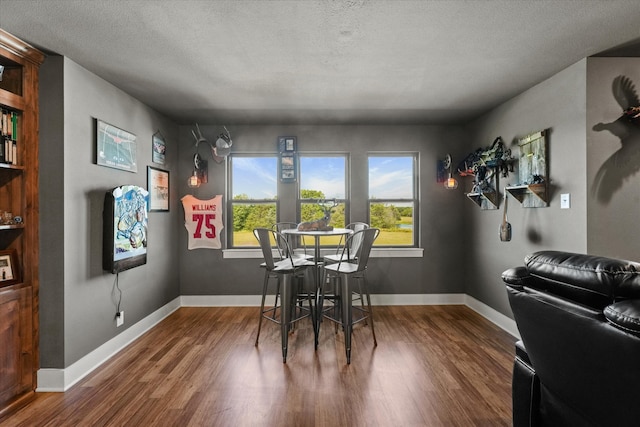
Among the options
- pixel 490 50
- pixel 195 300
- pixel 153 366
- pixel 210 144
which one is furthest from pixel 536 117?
pixel 195 300

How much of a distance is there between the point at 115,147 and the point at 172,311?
2.20 metres

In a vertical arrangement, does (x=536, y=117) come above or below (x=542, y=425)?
above

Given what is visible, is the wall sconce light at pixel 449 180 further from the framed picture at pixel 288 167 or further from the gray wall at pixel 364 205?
the framed picture at pixel 288 167

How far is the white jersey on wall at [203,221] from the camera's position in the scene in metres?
4.51

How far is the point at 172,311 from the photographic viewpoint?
169 inches

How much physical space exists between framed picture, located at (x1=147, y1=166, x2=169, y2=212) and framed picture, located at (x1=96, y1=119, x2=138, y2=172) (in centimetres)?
32

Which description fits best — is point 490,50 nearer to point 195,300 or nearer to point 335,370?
point 335,370

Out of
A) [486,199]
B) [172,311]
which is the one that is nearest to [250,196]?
[172,311]

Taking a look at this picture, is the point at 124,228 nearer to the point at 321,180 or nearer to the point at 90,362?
the point at 90,362

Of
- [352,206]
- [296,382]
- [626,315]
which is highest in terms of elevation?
[352,206]

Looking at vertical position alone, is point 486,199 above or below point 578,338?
above

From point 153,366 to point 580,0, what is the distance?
3896mm

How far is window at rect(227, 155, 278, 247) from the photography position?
463 cm

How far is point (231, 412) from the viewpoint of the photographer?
2143 mm
